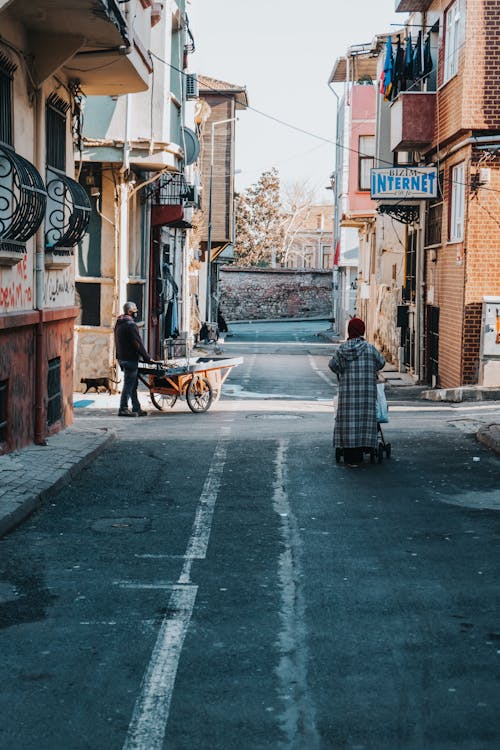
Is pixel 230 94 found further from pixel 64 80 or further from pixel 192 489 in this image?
pixel 192 489

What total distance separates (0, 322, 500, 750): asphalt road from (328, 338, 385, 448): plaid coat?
1.23 ft

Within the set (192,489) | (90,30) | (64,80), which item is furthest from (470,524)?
(64,80)

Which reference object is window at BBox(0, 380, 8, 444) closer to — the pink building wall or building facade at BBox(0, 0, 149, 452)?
building facade at BBox(0, 0, 149, 452)

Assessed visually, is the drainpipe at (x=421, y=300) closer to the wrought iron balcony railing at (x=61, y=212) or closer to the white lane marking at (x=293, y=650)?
the wrought iron balcony railing at (x=61, y=212)

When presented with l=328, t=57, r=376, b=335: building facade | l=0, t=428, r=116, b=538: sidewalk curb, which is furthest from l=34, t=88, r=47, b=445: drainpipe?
l=328, t=57, r=376, b=335: building facade

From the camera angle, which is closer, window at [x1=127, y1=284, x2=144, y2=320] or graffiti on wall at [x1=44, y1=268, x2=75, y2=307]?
graffiti on wall at [x1=44, y1=268, x2=75, y2=307]

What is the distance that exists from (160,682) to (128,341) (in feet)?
43.6

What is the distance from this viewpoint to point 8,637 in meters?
6.05

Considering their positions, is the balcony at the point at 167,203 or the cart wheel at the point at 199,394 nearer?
the cart wheel at the point at 199,394

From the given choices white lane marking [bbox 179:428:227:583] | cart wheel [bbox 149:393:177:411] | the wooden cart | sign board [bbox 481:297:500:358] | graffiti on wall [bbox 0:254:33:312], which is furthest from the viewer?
sign board [bbox 481:297:500:358]


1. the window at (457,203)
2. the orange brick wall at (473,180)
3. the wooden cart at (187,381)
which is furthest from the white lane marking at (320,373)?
the wooden cart at (187,381)

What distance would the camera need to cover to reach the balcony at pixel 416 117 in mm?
24672

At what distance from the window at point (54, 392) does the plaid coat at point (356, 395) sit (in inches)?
155

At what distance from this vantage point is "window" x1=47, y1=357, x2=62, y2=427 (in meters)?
14.4
